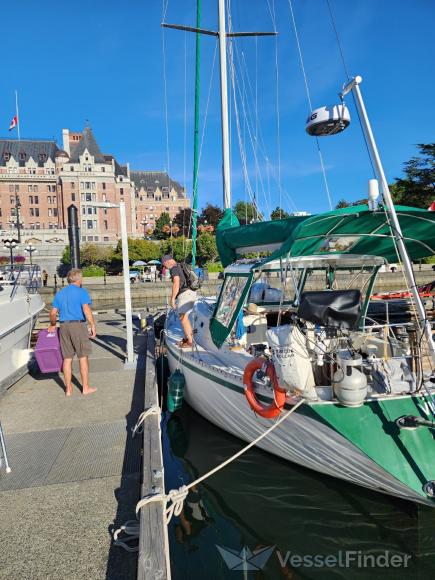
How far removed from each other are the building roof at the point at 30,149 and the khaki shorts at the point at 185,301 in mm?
90078

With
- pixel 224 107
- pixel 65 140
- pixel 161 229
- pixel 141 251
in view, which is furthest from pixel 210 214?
pixel 224 107

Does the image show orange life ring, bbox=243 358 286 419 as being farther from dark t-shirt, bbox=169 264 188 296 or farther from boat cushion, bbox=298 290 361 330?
dark t-shirt, bbox=169 264 188 296

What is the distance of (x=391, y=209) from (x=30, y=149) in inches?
3885

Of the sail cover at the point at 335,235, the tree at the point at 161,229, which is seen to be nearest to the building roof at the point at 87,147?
the tree at the point at 161,229

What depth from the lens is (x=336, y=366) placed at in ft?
14.6

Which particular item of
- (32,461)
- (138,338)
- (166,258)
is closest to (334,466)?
(32,461)

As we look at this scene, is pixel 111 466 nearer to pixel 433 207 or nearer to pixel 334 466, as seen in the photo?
pixel 334 466

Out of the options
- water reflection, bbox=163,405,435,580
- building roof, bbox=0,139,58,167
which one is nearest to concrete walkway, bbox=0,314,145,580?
water reflection, bbox=163,405,435,580

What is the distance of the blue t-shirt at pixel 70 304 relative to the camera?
595 centimetres

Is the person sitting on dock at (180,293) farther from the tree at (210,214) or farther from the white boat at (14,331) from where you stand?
the tree at (210,214)

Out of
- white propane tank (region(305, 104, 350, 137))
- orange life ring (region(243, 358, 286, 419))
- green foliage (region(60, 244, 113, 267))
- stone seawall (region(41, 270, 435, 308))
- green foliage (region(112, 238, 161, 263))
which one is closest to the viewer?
orange life ring (region(243, 358, 286, 419))

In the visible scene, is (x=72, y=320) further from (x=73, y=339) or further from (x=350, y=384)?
(x=350, y=384)

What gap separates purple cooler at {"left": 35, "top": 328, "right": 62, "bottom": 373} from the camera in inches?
269

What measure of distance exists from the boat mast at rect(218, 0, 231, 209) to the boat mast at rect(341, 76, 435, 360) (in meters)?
4.73
